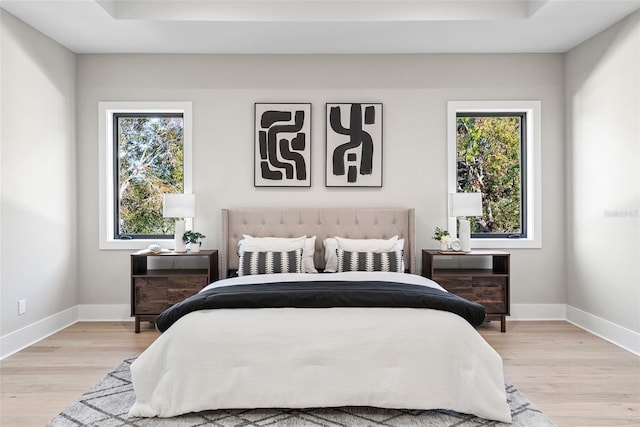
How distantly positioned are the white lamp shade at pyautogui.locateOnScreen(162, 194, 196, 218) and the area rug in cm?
205

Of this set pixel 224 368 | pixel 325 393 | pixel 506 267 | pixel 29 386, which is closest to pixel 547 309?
pixel 506 267

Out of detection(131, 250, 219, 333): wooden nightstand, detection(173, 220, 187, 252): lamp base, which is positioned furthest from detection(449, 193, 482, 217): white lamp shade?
detection(173, 220, 187, 252): lamp base

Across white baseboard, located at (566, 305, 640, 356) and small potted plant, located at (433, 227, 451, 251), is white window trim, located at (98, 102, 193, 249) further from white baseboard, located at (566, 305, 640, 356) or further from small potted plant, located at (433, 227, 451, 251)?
white baseboard, located at (566, 305, 640, 356)

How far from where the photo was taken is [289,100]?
4.95 meters

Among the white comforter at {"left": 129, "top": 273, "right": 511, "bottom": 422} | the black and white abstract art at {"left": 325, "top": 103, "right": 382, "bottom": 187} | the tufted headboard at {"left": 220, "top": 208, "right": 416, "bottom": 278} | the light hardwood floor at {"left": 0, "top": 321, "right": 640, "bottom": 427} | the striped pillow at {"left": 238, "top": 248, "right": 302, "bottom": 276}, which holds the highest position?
the black and white abstract art at {"left": 325, "top": 103, "right": 382, "bottom": 187}

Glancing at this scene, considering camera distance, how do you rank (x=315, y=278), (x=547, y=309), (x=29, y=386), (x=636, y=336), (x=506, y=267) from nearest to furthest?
(x=29, y=386) < (x=315, y=278) < (x=636, y=336) < (x=506, y=267) < (x=547, y=309)

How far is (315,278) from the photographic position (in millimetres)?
3486

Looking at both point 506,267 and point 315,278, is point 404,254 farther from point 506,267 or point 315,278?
point 315,278

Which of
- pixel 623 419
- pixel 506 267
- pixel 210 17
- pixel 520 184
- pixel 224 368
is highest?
pixel 210 17

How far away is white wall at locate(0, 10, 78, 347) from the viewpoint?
3857mm

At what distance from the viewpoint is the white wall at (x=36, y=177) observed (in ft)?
12.7

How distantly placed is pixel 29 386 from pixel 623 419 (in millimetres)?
3482

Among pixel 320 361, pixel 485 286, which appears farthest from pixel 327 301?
pixel 485 286

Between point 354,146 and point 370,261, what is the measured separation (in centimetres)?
129
